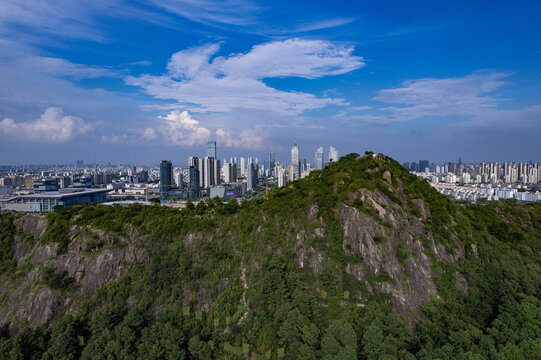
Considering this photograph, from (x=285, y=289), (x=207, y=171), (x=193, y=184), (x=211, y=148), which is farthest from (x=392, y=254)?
(x=211, y=148)

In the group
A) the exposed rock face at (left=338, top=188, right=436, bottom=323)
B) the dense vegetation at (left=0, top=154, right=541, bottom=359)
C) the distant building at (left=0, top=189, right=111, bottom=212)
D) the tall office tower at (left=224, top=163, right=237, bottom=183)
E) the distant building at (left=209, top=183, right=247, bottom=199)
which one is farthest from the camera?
the tall office tower at (left=224, top=163, right=237, bottom=183)

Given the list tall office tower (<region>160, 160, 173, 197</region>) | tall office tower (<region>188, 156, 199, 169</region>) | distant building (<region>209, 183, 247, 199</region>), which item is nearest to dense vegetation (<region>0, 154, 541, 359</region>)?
distant building (<region>209, 183, 247, 199</region>)

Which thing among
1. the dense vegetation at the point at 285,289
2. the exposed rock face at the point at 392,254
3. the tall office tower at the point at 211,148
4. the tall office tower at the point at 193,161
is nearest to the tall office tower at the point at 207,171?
the tall office tower at the point at 193,161

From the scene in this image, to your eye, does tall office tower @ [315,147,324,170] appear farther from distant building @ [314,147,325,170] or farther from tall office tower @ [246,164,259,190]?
tall office tower @ [246,164,259,190]

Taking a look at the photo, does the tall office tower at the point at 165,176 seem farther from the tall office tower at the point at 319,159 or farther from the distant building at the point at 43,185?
the tall office tower at the point at 319,159

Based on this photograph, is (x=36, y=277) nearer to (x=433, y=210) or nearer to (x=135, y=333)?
(x=135, y=333)

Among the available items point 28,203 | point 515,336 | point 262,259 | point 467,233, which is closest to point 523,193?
point 467,233
